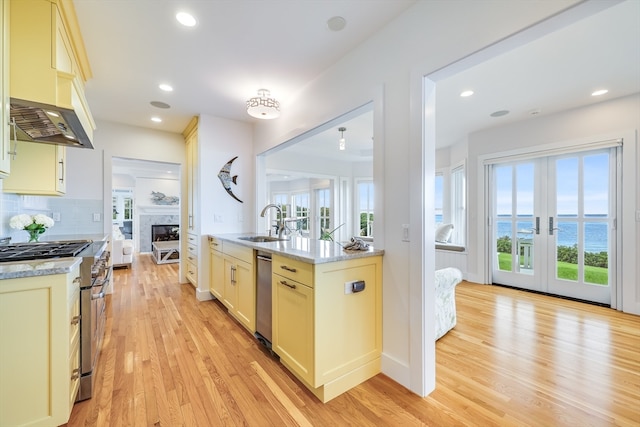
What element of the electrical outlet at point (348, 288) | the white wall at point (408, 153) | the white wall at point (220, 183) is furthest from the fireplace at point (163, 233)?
the white wall at point (408, 153)

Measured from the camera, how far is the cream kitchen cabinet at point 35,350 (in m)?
1.24

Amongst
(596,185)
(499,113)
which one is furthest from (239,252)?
(596,185)

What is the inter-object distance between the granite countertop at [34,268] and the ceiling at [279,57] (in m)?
1.78

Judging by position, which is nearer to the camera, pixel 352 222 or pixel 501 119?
pixel 501 119

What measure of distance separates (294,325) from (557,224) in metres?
4.25

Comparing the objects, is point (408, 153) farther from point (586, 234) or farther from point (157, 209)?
point (157, 209)

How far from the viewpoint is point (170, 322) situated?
2.86m

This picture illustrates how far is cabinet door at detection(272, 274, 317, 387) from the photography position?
1688 mm

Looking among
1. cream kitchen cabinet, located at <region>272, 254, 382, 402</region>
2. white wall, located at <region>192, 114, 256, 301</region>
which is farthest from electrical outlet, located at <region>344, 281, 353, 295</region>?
white wall, located at <region>192, 114, 256, 301</region>

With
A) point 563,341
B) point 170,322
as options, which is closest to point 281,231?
point 170,322

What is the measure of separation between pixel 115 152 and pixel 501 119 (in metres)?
6.07

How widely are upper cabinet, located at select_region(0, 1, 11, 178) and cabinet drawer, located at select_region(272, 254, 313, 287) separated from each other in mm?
1666

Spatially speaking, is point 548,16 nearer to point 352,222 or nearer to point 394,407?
point 394,407

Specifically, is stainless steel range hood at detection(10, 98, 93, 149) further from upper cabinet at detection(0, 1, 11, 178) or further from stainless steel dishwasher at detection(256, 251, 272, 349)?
stainless steel dishwasher at detection(256, 251, 272, 349)
